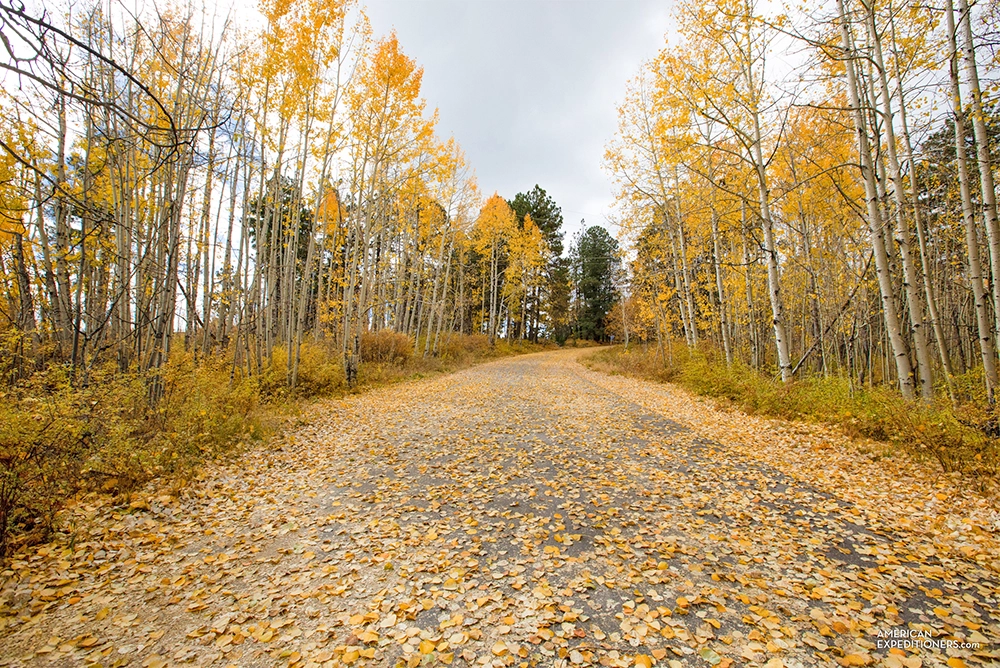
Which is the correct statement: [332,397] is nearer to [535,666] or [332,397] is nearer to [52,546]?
[52,546]

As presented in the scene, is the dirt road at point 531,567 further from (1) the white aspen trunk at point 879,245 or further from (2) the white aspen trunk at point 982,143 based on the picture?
(2) the white aspen trunk at point 982,143

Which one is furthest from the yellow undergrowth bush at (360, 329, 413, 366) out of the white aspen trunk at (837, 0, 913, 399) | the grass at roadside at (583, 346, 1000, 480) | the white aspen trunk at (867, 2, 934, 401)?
the white aspen trunk at (867, 2, 934, 401)

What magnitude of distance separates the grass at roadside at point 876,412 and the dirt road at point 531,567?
38cm

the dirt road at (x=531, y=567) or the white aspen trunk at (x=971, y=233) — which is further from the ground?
the white aspen trunk at (x=971, y=233)

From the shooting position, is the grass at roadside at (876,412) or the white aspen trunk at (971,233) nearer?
the grass at roadside at (876,412)

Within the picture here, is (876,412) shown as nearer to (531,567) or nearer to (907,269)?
(907,269)

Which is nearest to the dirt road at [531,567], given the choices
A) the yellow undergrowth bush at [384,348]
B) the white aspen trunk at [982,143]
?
the white aspen trunk at [982,143]

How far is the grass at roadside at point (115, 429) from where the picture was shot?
11.4 ft

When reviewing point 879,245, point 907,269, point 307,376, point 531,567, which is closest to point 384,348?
point 307,376

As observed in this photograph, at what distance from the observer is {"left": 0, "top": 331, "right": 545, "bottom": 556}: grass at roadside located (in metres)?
3.49

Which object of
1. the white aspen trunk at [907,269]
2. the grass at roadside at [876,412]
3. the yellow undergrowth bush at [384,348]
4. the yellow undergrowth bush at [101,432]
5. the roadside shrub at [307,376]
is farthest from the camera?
the yellow undergrowth bush at [384,348]

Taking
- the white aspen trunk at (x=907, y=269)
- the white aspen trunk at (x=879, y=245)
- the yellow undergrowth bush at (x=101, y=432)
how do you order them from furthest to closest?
the white aspen trunk at (x=879, y=245) → the white aspen trunk at (x=907, y=269) → the yellow undergrowth bush at (x=101, y=432)

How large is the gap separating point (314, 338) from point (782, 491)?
43.3ft

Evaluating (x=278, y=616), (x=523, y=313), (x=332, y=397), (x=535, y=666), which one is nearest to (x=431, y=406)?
(x=332, y=397)
